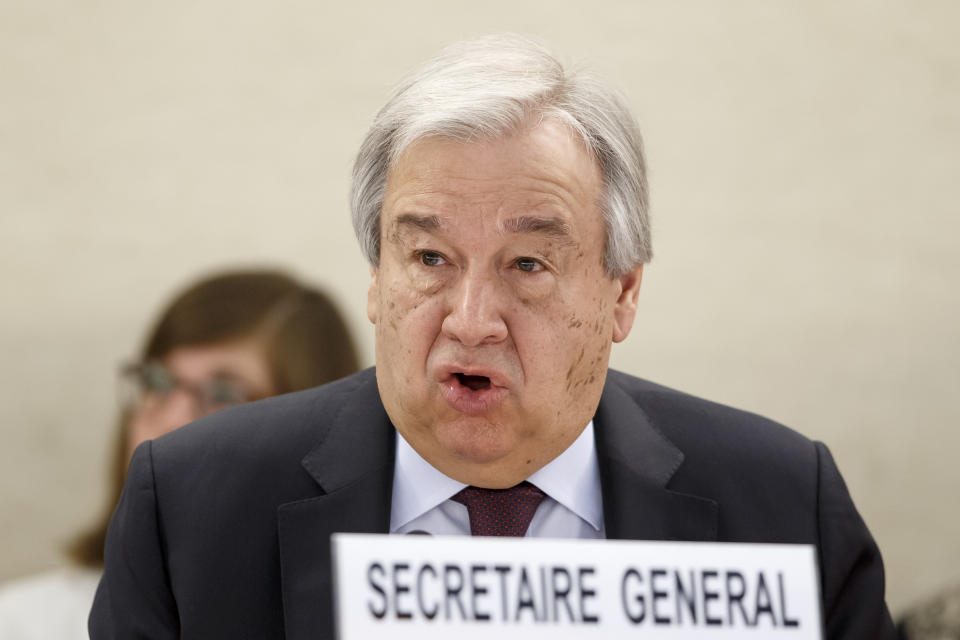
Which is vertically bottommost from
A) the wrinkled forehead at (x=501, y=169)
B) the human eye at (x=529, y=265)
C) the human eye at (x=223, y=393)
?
the human eye at (x=223, y=393)

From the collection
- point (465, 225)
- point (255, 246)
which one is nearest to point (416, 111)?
point (465, 225)

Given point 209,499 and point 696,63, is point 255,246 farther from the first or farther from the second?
point 209,499

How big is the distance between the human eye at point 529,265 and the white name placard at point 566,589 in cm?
49

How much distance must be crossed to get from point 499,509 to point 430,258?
0.40 metres

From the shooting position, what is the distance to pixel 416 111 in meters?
1.65

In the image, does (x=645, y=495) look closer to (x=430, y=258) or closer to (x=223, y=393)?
(x=430, y=258)

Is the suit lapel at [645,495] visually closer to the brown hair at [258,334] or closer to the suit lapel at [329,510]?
the suit lapel at [329,510]

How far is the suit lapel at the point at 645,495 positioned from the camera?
1.80m

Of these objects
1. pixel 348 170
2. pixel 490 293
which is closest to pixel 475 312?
pixel 490 293

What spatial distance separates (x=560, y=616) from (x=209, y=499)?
771mm

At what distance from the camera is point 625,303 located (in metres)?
1.85

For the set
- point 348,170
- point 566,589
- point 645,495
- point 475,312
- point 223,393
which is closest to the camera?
point 566,589

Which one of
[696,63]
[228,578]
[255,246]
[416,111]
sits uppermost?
[696,63]

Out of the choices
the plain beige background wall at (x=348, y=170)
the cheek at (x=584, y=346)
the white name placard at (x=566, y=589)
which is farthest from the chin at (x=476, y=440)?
the plain beige background wall at (x=348, y=170)
